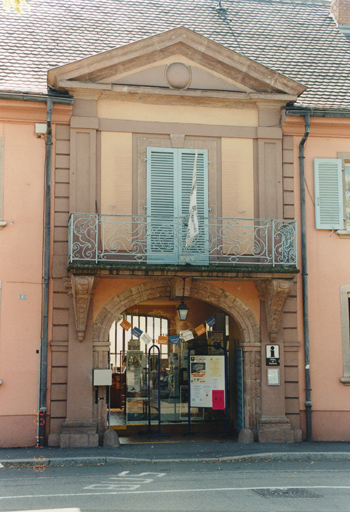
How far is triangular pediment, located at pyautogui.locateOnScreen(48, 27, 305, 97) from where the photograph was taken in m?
14.2

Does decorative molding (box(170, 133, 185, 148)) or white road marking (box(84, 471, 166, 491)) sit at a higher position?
decorative molding (box(170, 133, 185, 148))

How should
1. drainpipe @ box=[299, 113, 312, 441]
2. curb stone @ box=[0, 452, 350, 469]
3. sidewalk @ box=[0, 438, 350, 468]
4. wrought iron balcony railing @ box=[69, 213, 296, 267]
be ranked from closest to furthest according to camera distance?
curb stone @ box=[0, 452, 350, 469] < sidewalk @ box=[0, 438, 350, 468] < wrought iron balcony railing @ box=[69, 213, 296, 267] < drainpipe @ box=[299, 113, 312, 441]

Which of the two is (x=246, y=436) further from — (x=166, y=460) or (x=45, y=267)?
(x=45, y=267)

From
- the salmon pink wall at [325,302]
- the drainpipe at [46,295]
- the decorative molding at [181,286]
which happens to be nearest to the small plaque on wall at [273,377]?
the salmon pink wall at [325,302]

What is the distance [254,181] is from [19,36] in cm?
678

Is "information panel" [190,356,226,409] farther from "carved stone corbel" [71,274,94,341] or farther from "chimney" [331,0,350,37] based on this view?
"chimney" [331,0,350,37]

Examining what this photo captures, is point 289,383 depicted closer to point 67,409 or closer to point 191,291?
point 191,291

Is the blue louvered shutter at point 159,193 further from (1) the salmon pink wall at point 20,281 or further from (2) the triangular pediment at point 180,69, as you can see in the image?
(1) the salmon pink wall at point 20,281

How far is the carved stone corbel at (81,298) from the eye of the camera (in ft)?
42.6

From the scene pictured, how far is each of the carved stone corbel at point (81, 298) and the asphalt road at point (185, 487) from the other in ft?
9.54

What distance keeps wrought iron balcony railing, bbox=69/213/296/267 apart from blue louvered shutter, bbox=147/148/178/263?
22 mm

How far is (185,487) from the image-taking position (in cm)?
967

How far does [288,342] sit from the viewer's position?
47.4 ft

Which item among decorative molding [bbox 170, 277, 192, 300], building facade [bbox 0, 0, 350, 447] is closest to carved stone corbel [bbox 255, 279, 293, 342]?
building facade [bbox 0, 0, 350, 447]
